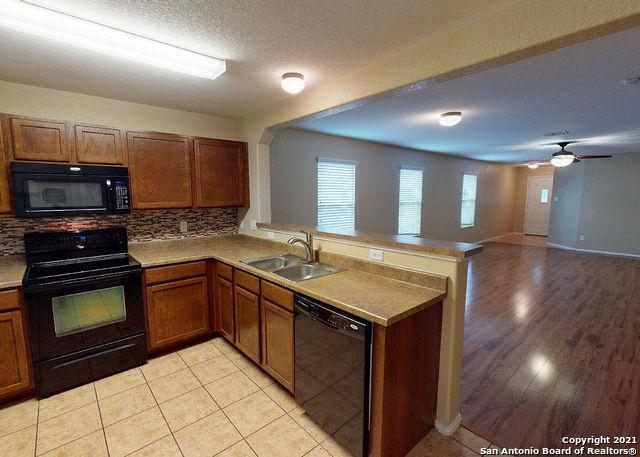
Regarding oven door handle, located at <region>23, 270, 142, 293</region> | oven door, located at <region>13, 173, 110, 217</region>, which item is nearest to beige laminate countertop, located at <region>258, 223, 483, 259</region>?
oven door handle, located at <region>23, 270, 142, 293</region>

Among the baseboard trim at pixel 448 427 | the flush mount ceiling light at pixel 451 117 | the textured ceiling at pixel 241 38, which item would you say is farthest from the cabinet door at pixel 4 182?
the flush mount ceiling light at pixel 451 117

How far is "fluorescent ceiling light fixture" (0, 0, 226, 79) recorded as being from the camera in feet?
4.83

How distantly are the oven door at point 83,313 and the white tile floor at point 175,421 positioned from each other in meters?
0.35

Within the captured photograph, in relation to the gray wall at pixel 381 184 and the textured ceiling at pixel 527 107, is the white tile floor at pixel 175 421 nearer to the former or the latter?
the gray wall at pixel 381 184

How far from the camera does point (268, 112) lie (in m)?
3.07

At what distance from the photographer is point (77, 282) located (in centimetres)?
221

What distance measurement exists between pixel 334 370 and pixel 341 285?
50cm

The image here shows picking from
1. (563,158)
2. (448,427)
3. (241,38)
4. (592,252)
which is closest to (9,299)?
(241,38)

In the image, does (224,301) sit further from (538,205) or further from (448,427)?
(538,205)

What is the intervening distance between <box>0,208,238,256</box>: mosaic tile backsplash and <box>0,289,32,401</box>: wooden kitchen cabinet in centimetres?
80

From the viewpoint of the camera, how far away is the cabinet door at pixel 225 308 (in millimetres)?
2713

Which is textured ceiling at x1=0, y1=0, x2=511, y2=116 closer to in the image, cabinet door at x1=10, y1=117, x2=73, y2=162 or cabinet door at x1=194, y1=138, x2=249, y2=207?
cabinet door at x1=10, y1=117, x2=73, y2=162

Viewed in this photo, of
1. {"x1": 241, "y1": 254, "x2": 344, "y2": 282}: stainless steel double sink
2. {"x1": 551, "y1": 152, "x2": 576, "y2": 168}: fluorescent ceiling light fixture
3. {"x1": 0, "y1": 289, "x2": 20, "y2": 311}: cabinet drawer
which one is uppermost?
{"x1": 551, "y1": 152, "x2": 576, "y2": 168}: fluorescent ceiling light fixture

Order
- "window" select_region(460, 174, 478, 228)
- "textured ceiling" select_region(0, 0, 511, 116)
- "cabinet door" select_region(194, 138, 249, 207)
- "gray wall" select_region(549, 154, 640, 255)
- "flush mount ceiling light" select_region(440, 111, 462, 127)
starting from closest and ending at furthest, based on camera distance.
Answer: "textured ceiling" select_region(0, 0, 511, 116) < "cabinet door" select_region(194, 138, 249, 207) < "flush mount ceiling light" select_region(440, 111, 462, 127) < "gray wall" select_region(549, 154, 640, 255) < "window" select_region(460, 174, 478, 228)
